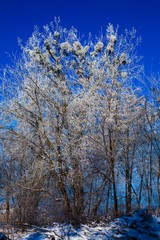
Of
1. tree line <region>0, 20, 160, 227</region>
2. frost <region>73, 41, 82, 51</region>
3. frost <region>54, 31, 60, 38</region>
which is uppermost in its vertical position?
frost <region>54, 31, 60, 38</region>

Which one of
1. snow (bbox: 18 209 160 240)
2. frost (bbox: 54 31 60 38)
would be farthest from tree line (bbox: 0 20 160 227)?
snow (bbox: 18 209 160 240)

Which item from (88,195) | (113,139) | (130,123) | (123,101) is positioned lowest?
(88,195)

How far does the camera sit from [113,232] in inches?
183

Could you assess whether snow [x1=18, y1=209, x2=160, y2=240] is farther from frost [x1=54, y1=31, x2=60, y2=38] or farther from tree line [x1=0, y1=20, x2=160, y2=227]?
frost [x1=54, y1=31, x2=60, y2=38]

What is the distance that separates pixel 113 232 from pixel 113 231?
5 centimetres

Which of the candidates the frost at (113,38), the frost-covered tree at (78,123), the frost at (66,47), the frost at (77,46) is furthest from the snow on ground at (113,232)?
the frost at (66,47)

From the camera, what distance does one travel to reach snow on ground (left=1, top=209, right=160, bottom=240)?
14.6ft

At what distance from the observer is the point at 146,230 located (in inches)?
186

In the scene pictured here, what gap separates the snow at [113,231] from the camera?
4.47 metres

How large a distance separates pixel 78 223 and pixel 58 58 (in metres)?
7.96

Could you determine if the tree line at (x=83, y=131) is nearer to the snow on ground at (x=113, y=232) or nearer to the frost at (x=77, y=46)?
the frost at (x=77, y=46)

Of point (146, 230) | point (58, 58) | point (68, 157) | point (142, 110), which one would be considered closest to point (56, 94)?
point (58, 58)

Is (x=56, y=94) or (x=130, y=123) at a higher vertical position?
(x=56, y=94)

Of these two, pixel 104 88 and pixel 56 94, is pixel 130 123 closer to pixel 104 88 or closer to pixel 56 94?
pixel 104 88
